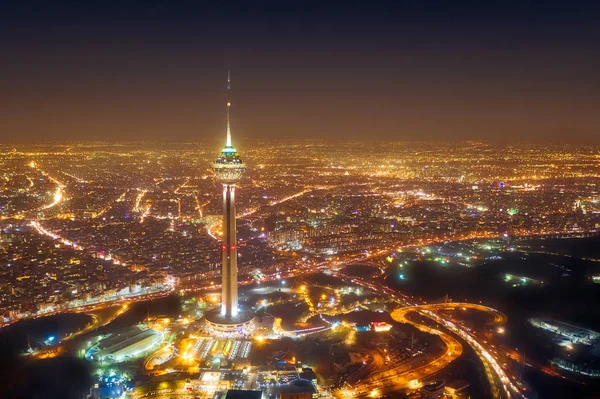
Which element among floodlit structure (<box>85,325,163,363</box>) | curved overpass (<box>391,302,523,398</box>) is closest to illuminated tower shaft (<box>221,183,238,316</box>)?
floodlit structure (<box>85,325,163,363</box>)

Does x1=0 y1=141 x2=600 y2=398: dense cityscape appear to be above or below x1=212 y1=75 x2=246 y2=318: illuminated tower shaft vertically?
below

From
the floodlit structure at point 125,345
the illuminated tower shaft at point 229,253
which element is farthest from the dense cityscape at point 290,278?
the illuminated tower shaft at point 229,253

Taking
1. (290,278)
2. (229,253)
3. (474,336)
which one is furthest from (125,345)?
(474,336)

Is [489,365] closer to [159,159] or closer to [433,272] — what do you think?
[433,272]

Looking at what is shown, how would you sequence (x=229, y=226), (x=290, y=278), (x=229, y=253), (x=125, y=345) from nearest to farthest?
(x=125, y=345), (x=229, y=226), (x=229, y=253), (x=290, y=278)

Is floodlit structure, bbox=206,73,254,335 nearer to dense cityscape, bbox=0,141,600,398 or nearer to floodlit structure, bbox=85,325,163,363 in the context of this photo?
dense cityscape, bbox=0,141,600,398

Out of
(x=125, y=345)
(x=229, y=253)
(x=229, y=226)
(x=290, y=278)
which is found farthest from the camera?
(x=290, y=278)

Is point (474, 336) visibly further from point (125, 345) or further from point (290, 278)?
point (125, 345)

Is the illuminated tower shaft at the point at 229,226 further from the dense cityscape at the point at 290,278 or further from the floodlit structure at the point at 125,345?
the floodlit structure at the point at 125,345
